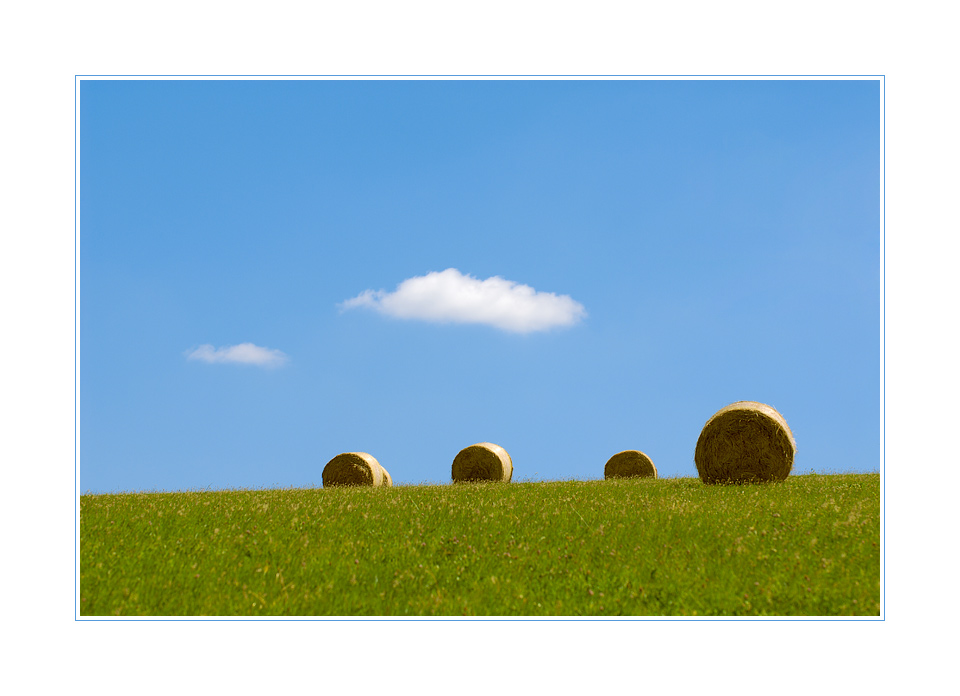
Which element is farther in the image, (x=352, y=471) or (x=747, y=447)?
(x=352, y=471)

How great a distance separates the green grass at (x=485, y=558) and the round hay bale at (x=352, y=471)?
12442 mm

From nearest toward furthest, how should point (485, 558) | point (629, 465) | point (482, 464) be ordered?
point (485, 558) → point (482, 464) → point (629, 465)

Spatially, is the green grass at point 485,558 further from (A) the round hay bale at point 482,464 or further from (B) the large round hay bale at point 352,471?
(A) the round hay bale at point 482,464

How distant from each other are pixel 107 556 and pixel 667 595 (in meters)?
8.10

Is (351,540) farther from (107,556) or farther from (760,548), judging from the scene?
(760,548)

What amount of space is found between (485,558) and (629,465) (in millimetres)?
22962

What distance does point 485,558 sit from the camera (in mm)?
8570

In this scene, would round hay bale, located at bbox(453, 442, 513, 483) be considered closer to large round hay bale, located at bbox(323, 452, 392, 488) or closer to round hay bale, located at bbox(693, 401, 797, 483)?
large round hay bale, located at bbox(323, 452, 392, 488)

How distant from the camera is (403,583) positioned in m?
7.77

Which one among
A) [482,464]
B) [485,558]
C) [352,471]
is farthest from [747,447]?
[352,471]

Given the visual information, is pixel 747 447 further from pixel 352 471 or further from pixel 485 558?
pixel 352 471
